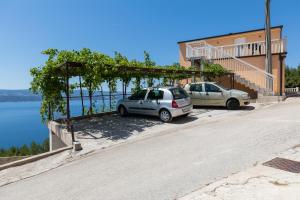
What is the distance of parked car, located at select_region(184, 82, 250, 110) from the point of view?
12.9 meters

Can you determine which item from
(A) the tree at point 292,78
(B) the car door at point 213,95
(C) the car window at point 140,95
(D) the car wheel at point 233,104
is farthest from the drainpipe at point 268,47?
(A) the tree at point 292,78

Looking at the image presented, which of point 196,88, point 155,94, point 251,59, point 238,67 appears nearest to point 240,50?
point 251,59

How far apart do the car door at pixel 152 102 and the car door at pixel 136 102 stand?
0.22m

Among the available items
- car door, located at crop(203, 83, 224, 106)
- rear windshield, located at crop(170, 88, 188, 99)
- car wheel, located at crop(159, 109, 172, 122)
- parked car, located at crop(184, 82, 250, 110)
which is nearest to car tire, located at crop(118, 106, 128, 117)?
car wheel, located at crop(159, 109, 172, 122)

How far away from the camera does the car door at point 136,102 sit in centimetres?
1163

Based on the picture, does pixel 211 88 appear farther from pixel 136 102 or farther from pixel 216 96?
pixel 136 102

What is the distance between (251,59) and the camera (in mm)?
17672

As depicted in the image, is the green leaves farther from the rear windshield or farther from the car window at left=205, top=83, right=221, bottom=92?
the car window at left=205, top=83, right=221, bottom=92

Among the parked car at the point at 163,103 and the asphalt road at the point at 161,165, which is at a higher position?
the parked car at the point at 163,103

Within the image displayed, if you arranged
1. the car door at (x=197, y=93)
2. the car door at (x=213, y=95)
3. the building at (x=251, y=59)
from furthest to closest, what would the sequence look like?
the building at (x=251, y=59) < the car door at (x=197, y=93) < the car door at (x=213, y=95)

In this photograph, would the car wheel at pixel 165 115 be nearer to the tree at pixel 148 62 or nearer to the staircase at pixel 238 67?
the tree at pixel 148 62

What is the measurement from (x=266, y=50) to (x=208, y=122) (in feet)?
29.8

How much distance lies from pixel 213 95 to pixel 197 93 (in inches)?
38.2

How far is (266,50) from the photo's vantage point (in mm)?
16094
